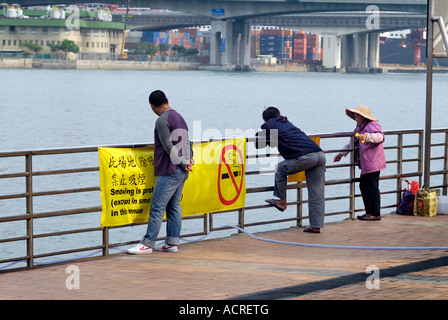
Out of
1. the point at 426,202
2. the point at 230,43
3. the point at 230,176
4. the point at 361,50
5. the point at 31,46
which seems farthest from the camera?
the point at 361,50

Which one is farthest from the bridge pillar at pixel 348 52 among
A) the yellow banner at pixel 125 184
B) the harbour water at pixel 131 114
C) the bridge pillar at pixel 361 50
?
the yellow banner at pixel 125 184

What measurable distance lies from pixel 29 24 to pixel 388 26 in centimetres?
8195

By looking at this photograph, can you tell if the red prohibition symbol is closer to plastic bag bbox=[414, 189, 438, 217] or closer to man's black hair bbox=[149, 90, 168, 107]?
man's black hair bbox=[149, 90, 168, 107]

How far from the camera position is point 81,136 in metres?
53.6

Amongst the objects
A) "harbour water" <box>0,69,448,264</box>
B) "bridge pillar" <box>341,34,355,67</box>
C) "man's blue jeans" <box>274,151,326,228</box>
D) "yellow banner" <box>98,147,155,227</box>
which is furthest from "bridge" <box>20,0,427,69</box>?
"yellow banner" <box>98,147,155,227</box>

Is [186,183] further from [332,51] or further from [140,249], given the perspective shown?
[332,51]

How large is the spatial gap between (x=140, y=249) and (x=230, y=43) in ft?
444

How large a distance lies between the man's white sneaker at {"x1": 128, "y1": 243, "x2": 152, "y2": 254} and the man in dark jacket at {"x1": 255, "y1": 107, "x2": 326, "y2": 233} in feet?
6.23

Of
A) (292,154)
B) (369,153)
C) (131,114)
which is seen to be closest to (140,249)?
(292,154)

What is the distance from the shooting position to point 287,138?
10641 mm

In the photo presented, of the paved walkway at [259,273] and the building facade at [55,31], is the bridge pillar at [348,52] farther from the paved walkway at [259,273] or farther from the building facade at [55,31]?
the paved walkway at [259,273]

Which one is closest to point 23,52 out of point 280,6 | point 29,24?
point 29,24

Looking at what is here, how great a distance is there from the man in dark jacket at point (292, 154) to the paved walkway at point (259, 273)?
0.49 metres
